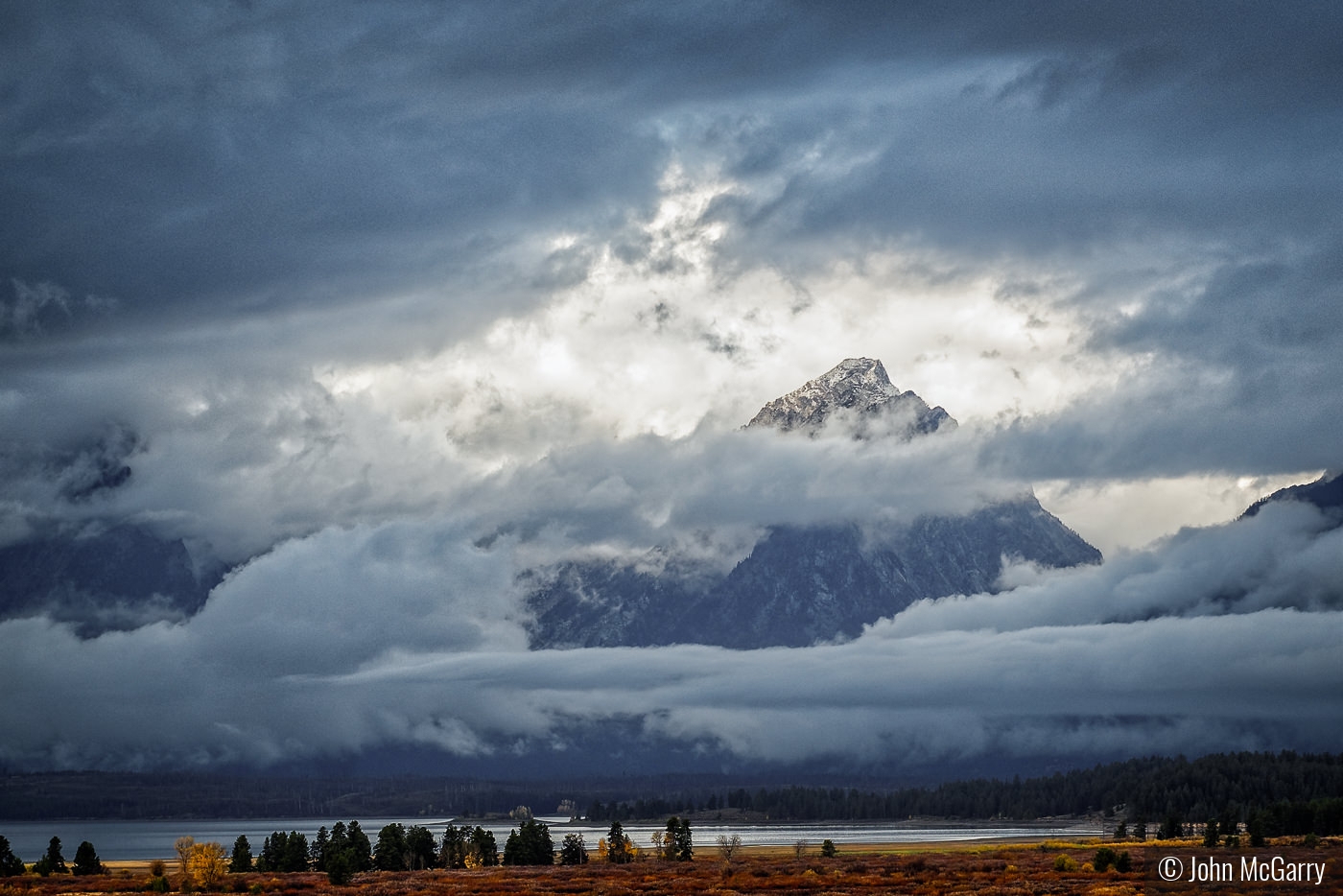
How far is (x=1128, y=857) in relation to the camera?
162125 millimetres

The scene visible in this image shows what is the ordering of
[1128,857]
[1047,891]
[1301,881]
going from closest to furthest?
1. [1301,881]
2. [1047,891]
3. [1128,857]

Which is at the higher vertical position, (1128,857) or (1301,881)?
(1301,881)

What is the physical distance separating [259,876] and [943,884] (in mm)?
101485

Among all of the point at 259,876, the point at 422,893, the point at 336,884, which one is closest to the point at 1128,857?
the point at 422,893

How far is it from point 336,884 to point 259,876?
2862 centimetres

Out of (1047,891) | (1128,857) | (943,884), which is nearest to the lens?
(1047,891)

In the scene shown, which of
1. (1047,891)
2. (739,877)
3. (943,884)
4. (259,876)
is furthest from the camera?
(259,876)

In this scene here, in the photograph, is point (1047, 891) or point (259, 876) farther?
point (259, 876)

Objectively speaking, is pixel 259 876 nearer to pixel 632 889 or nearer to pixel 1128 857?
pixel 632 889

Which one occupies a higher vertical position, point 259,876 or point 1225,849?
point 1225,849

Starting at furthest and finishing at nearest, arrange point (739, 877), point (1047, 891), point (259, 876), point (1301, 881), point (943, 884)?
point (259, 876) → point (739, 877) → point (943, 884) → point (1047, 891) → point (1301, 881)

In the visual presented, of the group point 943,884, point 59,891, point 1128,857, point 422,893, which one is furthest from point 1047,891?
point 59,891

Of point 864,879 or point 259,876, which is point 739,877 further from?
point 259,876

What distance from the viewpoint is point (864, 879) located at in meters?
170
